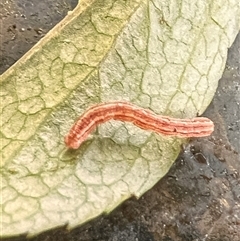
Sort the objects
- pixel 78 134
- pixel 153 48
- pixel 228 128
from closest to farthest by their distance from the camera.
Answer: pixel 78 134, pixel 153 48, pixel 228 128

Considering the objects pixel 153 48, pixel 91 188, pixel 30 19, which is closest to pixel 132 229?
pixel 91 188

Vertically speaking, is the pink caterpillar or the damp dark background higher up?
the pink caterpillar

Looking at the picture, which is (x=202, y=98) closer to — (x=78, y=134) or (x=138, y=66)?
(x=138, y=66)

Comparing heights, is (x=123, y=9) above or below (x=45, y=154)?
above

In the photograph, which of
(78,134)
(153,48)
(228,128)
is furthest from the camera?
(228,128)

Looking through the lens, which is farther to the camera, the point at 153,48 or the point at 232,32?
the point at 232,32

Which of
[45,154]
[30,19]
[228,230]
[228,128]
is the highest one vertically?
[30,19]

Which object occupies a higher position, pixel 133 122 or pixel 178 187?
pixel 133 122

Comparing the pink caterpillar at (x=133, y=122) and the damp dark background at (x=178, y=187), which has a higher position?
the pink caterpillar at (x=133, y=122)
